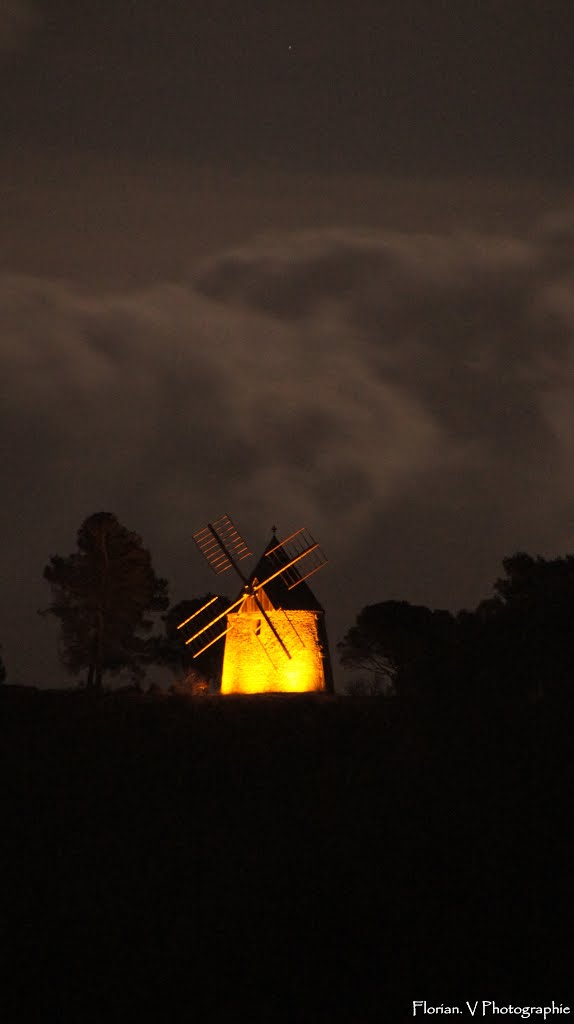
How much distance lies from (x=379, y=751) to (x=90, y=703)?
34.3 ft

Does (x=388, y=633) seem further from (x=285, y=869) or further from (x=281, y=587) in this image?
(x=285, y=869)

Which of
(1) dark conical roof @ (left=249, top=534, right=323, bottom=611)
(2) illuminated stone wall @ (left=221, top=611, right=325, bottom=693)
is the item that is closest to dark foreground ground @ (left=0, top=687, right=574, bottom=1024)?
(2) illuminated stone wall @ (left=221, top=611, right=325, bottom=693)

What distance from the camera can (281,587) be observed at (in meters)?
37.6

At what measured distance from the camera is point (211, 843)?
19578 mm

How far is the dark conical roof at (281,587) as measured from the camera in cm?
3700

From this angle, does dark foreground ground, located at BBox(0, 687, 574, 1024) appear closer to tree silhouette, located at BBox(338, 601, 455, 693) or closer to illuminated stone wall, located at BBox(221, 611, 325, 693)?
illuminated stone wall, located at BBox(221, 611, 325, 693)

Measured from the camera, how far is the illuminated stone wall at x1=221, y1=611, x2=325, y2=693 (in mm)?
35312

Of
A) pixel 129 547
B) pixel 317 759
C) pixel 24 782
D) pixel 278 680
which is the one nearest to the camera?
pixel 24 782

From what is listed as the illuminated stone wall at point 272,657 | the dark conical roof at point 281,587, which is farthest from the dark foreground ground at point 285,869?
the dark conical roof at point 281,587

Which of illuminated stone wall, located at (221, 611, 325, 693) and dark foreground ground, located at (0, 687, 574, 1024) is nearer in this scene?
dark foreground ground, located at (0, 687, 574, 1024)

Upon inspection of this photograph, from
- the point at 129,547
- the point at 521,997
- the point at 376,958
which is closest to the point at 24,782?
the point at 376,958

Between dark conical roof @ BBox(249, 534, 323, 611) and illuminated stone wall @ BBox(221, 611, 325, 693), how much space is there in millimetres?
548

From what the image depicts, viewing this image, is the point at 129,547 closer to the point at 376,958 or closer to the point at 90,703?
the point at 90,703

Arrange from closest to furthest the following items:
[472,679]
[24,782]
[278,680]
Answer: [24,782], [472,679], [278,680]
